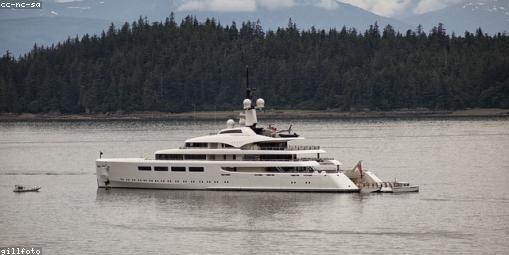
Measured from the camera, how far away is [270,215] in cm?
6444

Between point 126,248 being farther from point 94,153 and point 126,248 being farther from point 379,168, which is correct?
point 94,153

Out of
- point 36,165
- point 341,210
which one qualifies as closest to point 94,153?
point 36,165

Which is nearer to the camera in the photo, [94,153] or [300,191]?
[300,191]

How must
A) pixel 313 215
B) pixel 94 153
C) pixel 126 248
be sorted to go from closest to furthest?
pixel 126 248 < pixel 313 215 < pixel 94 153

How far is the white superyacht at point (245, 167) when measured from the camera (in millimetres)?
71688

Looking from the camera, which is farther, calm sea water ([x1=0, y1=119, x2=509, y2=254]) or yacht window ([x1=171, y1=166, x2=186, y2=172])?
yacht window ([x1=171, y1=166, x2=186, y2=172])

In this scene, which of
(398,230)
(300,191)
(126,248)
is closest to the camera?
(126,248)

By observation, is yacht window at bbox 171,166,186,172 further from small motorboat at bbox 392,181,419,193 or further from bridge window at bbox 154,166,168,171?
small motorboat at bbox 392,181,419,193

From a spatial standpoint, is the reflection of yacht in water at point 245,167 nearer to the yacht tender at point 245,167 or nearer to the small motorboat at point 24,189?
the yacht tender at point 245,167

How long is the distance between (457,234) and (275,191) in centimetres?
1715

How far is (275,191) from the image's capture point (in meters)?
72.2

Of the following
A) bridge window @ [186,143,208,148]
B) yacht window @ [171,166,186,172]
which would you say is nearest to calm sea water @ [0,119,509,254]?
yacht window @ [171,166,186,172]

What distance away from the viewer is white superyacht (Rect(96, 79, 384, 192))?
235 feet

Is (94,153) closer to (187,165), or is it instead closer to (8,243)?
(187,165)
